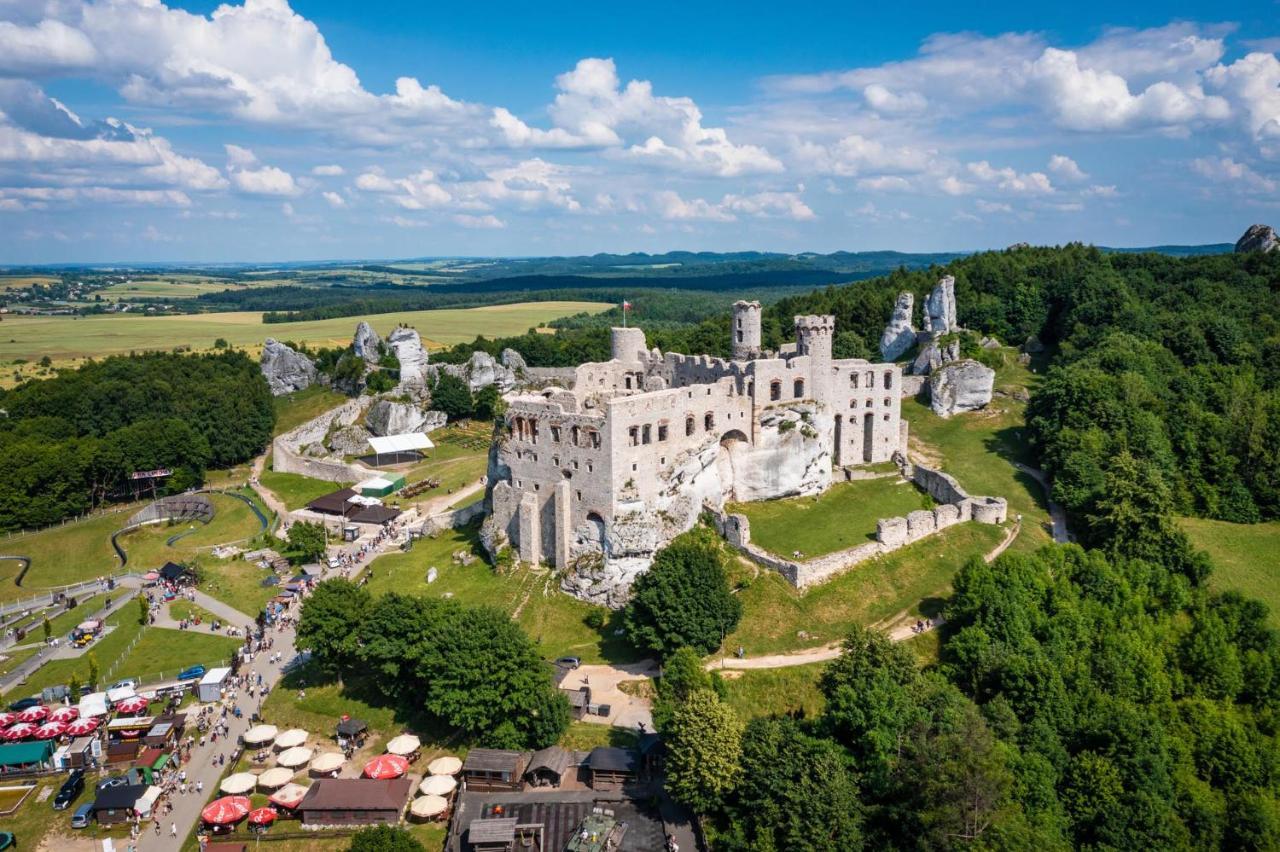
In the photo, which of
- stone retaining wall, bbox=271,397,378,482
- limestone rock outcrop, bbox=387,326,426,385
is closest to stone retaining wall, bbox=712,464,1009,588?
stone retaining wall, bbox=271,397,378,482

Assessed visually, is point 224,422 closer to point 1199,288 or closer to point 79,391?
point 79,391

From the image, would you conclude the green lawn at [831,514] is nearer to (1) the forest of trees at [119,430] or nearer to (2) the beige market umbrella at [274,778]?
(2) the beige market umbrella at [274,778]

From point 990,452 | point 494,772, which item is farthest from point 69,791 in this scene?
point 990,452

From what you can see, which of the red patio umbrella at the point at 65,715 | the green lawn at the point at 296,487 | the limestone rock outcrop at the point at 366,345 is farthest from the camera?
the limestone rock outcrop at the point at 366,345

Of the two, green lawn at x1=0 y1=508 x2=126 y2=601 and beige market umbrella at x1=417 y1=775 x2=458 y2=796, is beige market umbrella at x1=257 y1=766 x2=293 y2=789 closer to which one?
beige market umbrella at x1=417 y1=775 x2=458 y2=796

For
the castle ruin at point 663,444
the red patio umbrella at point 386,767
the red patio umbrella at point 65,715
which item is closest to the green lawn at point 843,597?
the castle ruin at point 663,444

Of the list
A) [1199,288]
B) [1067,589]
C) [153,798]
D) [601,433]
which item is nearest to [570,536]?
[601,433]
